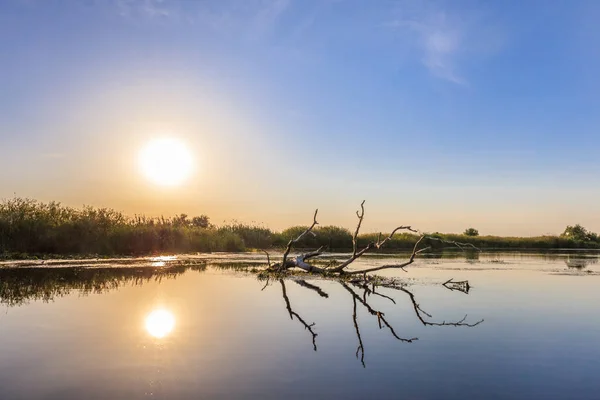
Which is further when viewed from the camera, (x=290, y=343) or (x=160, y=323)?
(x=160, y=323)

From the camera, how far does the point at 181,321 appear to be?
11602 millimetres

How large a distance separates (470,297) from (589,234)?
219ft

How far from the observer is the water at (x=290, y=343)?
6887 mm

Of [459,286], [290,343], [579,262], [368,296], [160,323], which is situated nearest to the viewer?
[290,343]

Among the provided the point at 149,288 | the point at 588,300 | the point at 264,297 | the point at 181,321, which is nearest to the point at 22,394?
the point at 181,321

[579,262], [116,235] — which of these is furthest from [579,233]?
[116,235]

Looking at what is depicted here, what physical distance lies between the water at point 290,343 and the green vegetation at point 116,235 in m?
8.55

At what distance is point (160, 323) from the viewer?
11.4 m

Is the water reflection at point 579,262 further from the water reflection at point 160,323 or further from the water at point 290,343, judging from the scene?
the water reflection at point 160,323

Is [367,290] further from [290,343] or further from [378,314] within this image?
[290,343]

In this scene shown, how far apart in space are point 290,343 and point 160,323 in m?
3.31

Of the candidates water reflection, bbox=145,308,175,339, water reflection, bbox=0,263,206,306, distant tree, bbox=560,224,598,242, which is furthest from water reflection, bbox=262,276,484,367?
distant tree, bbox=560,224,598,242

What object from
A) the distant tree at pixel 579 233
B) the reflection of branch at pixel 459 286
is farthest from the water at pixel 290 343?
the distant tree at pixel 579 233

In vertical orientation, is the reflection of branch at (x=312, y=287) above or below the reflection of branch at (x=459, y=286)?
below
